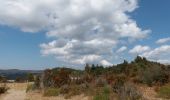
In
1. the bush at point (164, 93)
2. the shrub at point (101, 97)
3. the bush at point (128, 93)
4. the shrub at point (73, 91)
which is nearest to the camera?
the bush at point (128, 93)

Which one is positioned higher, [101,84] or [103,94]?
[101,84]

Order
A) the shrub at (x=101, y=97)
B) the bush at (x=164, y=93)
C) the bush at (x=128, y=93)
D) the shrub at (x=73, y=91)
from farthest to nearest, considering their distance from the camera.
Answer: the shrub at (x=73, y=91) → the bush at (x=164, y=93) → the shrub at (x=101, y=97) → the bush at (x=128, y=93)

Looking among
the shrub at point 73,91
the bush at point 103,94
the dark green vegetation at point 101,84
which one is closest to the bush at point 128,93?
the dark green vegetation at point 101,84

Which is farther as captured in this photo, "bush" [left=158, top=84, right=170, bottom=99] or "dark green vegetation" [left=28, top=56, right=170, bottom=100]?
"bush" [left=158, top=84, right=170, bottom=99]

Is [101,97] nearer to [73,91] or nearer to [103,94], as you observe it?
[103,94]

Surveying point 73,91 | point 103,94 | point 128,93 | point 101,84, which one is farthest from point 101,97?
point 101,84

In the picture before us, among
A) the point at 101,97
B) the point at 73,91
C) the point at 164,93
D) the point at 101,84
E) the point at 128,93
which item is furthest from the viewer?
the point at 101,84

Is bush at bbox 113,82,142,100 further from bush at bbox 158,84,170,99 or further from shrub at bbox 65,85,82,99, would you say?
shrub at bbox 65,85,82,99

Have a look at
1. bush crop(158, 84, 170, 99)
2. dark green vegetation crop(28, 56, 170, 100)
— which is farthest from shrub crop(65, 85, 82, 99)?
bush crop(158, 84, 170, 99)

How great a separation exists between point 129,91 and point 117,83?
3.08 meters

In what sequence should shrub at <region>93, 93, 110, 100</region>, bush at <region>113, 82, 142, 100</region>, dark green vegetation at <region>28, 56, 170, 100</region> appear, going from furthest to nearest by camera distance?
1. dark green vegetation at <region>28, 56, 170, 100</region>
2. shrub at <region>93, 93, 110, 100</region>
3. bush at <region>113, 82, 142, 100</region>

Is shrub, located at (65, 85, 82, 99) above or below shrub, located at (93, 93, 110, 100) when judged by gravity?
above

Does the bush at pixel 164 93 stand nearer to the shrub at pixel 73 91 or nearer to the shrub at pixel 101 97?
the shrub at pixel 101 97

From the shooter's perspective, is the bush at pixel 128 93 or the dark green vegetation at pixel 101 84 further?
the dark green vegetation at pixel 101 84
